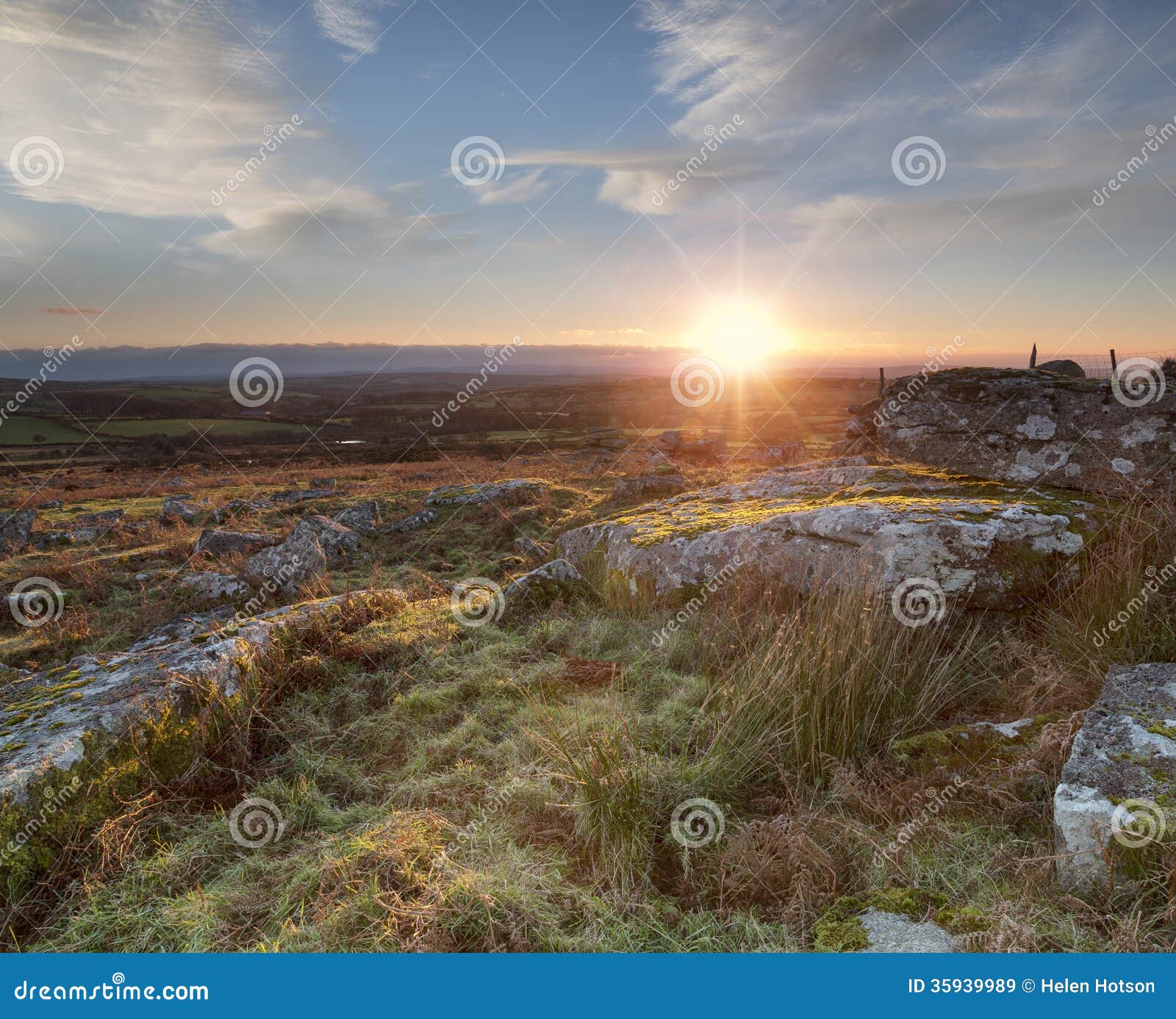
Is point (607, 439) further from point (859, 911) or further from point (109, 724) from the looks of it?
point (859, 911)

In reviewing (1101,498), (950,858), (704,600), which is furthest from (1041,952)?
(1101,498)

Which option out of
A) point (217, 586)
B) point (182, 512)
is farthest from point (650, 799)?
point (182, 512)

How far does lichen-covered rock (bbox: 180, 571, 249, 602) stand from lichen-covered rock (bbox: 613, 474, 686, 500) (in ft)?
27.1

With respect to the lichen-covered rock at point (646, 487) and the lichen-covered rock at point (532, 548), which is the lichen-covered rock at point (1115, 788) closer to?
the lichen-covered rock at point (532, 548)

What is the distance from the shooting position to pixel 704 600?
645 centimetres

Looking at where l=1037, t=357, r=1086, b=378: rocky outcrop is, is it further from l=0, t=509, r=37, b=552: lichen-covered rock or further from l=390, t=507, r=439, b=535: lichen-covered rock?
l=0, t=509, r=37, b=552: lichen-covered rock

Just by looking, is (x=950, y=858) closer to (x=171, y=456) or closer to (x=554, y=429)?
(x=171, y=456)

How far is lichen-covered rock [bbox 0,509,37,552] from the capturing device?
1563 centimetres

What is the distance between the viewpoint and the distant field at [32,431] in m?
60.1

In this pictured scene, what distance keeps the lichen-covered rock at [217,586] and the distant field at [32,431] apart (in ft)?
224

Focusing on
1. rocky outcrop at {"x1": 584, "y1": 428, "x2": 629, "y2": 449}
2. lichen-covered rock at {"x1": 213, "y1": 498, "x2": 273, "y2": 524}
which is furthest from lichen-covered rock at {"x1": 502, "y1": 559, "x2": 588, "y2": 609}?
rocky outcrop at {"x1": 584, "y1": 428, "x2": 629, "y2": 449}

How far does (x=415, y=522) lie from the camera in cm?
1436

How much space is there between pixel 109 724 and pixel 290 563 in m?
7.21

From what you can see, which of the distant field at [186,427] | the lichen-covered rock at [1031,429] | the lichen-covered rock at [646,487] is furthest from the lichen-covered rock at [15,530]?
the distant field at [186,427]
